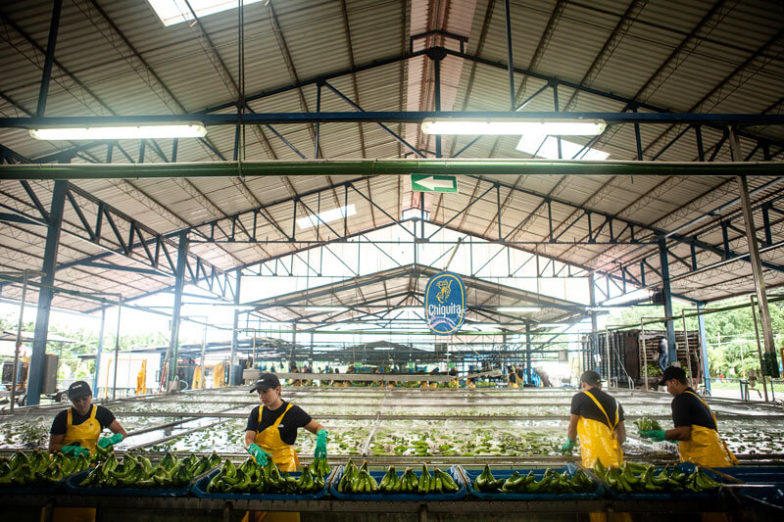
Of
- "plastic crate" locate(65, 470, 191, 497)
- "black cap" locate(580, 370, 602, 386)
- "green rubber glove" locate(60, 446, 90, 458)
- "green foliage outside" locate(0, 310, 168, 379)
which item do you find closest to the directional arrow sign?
"black cap" locate(580, 370, 602, 386)

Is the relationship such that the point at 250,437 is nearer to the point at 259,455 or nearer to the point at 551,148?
the point at 259,455

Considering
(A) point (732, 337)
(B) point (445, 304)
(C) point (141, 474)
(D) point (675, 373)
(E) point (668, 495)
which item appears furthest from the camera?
(A) point (732, 337)

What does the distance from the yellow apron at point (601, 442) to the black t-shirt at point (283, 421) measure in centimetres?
266

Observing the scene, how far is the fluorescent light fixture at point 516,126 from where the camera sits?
630 centimetres

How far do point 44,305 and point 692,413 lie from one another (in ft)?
36.4

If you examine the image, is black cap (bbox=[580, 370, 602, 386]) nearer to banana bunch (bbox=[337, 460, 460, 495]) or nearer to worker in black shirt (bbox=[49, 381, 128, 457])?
banana bunch (bbox=[337, 460, 460, 495])

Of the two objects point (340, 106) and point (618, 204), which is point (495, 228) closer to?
point (618, 204)

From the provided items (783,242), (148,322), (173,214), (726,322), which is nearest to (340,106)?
(173,214)

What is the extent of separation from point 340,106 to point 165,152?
483cm

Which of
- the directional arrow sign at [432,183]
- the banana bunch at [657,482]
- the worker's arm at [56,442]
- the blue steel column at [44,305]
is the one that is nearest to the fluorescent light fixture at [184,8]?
the directional arrow sign at [432,183]

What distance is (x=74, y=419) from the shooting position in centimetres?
423

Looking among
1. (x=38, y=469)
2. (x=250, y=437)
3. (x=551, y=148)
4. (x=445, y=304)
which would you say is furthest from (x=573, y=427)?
(x=551, y=148)

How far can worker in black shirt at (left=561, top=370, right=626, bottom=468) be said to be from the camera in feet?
12.7

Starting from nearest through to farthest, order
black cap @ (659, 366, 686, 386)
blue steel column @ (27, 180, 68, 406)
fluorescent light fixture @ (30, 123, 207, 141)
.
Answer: black cap @ (659, 366, 686, 386) < fluorescent light fixture @ (30, 123, 207, 141) < blue steel column @ (27, 180, 68, 406)
